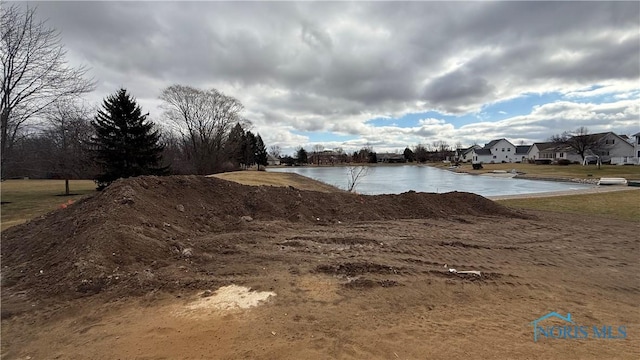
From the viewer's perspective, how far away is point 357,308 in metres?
4.08

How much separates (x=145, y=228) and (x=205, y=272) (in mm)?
1934

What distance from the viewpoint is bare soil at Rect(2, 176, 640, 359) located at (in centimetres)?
330

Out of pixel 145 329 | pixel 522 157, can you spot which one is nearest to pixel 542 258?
pixel 145 329

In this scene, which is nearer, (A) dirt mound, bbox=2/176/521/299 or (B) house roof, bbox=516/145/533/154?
(A) dirt mound, bbox=2/176/521/299

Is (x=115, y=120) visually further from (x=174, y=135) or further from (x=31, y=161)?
(x=174, y=135)

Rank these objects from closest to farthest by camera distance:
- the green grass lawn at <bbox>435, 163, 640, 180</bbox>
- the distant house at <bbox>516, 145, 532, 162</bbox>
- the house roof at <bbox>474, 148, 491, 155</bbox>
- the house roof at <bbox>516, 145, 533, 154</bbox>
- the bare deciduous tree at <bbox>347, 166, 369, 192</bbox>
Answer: the bare deciduous tree at <bbox>347, 166, 369, 192</bbox>, the green grass lawn at <bbox>435, 163, 640, 180</bbox>, the distant house at <bbox>516, 145, 532, 162</bbox>, the house roof at <bbox>516, 145, 533, 154</bbox>, the house roof at <bbox>474, 148, 491, 155</bbox>

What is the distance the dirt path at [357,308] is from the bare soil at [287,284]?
0.02 m

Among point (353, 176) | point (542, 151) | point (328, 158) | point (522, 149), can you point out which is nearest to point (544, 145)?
point (542, 151)

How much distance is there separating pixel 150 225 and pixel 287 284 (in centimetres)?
345

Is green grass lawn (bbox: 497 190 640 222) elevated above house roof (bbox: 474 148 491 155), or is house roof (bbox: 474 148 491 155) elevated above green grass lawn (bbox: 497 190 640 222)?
house roof (bbox: 474 148 491 155)

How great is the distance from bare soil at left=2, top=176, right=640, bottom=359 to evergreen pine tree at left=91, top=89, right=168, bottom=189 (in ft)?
48.2

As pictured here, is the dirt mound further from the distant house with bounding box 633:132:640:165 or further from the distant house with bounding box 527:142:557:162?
the distant house with bounding box 527:142:557:162

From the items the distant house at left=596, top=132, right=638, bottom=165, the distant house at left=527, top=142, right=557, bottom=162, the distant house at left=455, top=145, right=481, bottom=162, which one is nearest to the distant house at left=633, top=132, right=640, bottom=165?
the distant house at left=596, top=132, right=638, bottom=165

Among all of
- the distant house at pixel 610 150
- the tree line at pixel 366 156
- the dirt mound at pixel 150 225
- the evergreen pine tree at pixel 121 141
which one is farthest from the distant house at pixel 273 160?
the dirt mound at pixel 150 225
